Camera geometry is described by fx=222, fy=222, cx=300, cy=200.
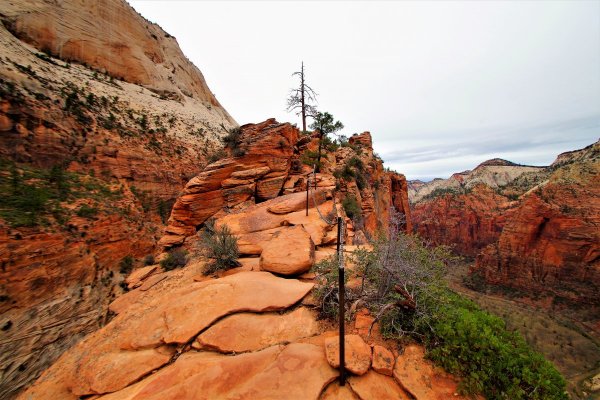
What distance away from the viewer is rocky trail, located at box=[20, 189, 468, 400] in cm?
314

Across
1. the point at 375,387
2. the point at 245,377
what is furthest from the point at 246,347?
the point at 375,387

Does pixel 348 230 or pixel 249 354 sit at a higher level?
pixel 348 230

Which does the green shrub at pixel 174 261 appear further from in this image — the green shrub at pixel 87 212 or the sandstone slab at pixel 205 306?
the green shrub at pixel 87 212

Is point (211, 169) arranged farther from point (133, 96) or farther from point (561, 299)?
point (561, 299)

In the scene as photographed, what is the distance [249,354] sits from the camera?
3762 millimetres

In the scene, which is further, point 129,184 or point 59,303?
point 129,184

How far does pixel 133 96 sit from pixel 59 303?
1092 inches

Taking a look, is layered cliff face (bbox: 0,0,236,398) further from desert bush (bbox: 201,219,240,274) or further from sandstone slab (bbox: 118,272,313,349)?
sandstone slab (bbox: 118,272,313,349)

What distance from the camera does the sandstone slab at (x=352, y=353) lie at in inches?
129

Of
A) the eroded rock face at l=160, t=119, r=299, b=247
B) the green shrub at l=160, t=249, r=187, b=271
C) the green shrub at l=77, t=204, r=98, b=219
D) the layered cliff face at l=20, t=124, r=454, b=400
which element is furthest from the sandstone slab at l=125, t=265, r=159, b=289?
the green shrub at l=77, t=204, r=98, b=219

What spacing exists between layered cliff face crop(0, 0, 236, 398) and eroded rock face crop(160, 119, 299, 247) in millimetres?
5563

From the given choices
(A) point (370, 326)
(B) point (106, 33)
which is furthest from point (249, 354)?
(B) point (106, 33)

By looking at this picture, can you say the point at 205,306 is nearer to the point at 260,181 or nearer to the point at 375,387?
the point at 375,387

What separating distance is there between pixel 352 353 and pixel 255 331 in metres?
1.89
